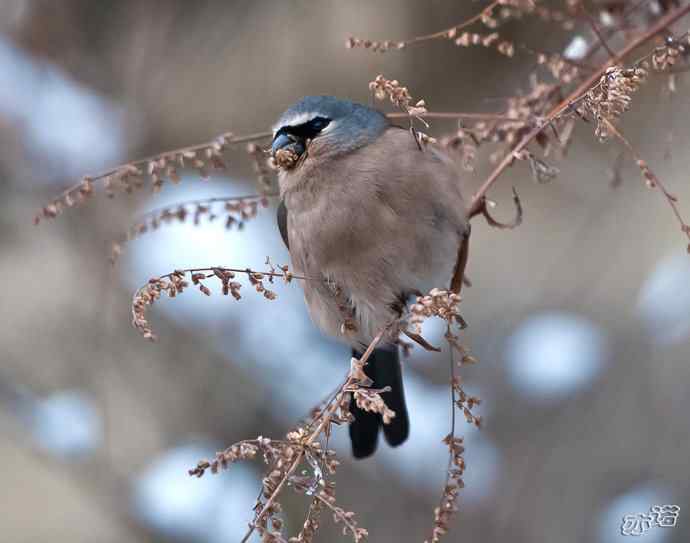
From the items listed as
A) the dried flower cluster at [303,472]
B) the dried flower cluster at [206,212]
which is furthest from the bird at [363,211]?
the dried flower cluster at [303,472]

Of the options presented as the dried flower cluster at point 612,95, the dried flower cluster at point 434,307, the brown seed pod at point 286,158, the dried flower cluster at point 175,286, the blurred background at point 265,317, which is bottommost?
the dried flower cluster at point 175,286

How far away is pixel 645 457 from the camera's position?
377 cm

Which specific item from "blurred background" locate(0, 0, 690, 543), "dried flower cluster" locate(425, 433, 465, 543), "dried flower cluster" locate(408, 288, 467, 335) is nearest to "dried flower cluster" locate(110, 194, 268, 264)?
"dried flower cluster" locate(408, 288, 467, 335)

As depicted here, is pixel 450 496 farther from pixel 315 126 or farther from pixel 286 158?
pixel 315 126

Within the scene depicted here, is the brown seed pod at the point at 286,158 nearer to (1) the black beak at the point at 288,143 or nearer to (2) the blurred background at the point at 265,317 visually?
(1) the black beak at the point at 288,143

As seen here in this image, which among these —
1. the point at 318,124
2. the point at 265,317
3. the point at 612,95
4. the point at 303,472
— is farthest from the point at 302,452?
the point at 265,317

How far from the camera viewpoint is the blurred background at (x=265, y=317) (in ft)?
13.6

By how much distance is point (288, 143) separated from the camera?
2359 mm

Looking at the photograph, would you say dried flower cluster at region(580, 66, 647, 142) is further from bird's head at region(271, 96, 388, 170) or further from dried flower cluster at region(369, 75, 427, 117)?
bird's head at region(271, 96, 388, 170)

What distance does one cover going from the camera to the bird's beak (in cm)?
230

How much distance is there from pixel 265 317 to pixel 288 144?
8.73ft

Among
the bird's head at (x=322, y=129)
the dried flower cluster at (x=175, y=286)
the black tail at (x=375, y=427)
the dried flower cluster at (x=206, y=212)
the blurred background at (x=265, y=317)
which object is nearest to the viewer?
the dried flower cluster at (x=175, y=286)

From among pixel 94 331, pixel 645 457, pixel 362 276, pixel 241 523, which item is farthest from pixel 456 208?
pixel 94 331

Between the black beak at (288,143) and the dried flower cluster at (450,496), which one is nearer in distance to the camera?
the dried flower cluster at (450,496)
